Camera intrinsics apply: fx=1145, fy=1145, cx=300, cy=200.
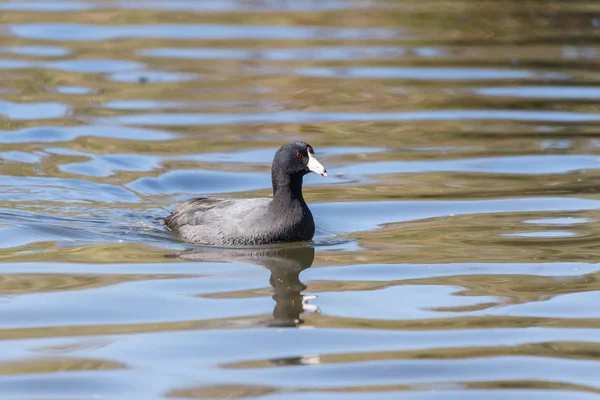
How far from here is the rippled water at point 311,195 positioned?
661cm

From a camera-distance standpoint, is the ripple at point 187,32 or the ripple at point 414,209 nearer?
the ripple at point 414,209

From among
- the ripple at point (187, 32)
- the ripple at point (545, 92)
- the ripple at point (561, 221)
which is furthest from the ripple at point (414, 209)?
the ripple at point (187, 32)

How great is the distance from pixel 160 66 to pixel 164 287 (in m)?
8.95

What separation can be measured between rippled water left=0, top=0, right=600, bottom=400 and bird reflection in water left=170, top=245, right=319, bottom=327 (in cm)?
3

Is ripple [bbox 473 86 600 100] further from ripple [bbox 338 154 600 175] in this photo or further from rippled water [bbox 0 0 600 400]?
ripple [bbox 338 154 600 175]

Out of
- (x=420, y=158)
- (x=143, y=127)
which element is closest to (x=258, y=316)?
(x=420, y=158)

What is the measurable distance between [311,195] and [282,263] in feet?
8.34

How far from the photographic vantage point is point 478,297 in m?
7.85

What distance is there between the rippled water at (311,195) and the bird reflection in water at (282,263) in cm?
3

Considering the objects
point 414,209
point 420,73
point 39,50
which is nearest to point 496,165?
point 414,209

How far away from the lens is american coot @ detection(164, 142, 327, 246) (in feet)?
31.1

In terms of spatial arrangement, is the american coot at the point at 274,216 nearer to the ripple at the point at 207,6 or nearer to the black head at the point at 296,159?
the black head at the point at 296,159

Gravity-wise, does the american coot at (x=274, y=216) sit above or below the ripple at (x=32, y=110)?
below

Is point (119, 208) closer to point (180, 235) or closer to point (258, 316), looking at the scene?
point (180, 235)
